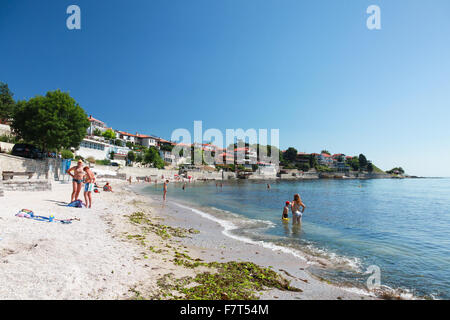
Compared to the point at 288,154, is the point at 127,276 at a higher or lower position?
lower

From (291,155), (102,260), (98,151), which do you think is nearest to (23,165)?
(102,260)

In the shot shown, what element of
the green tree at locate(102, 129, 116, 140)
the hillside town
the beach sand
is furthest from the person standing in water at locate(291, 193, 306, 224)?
the green tree at locate(102, 129, 116, 140)

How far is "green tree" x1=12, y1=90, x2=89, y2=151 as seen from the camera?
25844 millimetres

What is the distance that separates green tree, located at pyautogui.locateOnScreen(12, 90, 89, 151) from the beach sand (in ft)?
73.5

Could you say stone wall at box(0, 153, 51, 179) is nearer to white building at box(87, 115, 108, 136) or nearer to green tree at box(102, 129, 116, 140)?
green tree at box(102, 129, 116, 140)

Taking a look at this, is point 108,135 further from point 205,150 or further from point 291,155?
point 291,155

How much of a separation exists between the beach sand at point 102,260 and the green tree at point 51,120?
2241 cm

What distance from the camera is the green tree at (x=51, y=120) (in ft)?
84.8

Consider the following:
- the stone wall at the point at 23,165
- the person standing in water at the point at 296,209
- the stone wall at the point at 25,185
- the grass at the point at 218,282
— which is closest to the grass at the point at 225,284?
the grass at the point at 218,282
